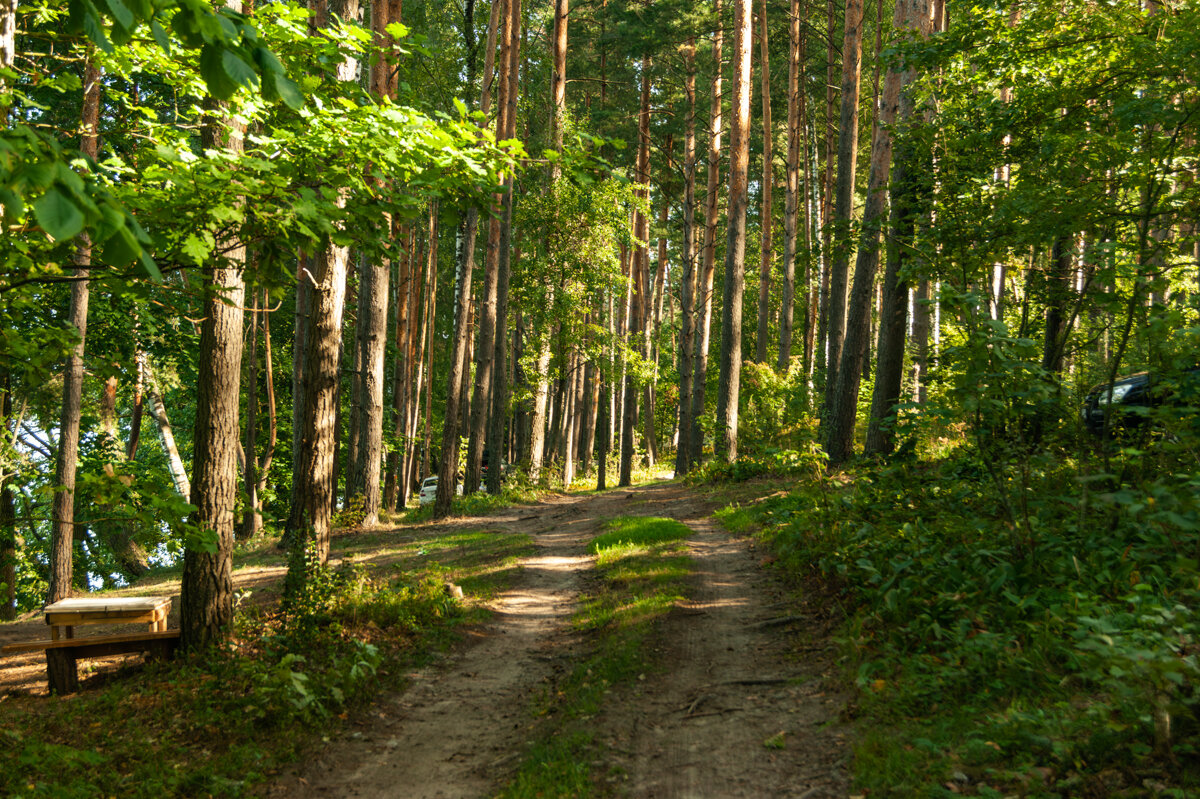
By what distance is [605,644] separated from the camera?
21.7 ft

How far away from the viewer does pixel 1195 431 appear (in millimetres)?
4359

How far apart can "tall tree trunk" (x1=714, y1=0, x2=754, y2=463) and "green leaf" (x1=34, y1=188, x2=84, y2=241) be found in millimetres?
16953

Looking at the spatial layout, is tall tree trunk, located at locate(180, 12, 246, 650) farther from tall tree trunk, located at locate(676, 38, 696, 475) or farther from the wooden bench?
tall tree trunk, located at locate(676, 38, 696, 475)

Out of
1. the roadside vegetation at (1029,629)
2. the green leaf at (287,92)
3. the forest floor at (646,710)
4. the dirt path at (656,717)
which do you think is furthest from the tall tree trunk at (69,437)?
the roadside vegetation at (1029,629)

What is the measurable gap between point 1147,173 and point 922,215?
3.55 meters

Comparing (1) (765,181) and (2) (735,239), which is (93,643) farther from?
(1) (765,181)

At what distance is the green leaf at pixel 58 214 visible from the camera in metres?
1.88

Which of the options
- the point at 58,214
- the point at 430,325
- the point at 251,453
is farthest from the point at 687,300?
the point at 58,214

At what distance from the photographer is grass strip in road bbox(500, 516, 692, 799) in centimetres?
435

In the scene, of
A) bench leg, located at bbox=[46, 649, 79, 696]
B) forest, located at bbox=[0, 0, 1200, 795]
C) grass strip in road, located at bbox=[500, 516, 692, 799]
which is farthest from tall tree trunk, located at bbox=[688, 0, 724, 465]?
bench leg, located at bbox=[46, 649, 79, 696]

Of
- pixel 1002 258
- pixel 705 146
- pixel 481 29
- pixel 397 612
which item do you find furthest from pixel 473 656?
pixel 705 146

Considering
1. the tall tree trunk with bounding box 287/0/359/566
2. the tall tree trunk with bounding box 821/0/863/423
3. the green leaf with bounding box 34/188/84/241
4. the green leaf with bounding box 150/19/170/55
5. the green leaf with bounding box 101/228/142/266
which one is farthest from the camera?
the tall tree trunk with bounding box 821/0/863/423

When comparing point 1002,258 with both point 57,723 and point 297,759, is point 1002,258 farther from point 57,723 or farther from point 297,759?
point 57,723

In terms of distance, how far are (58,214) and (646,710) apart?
4568mm
